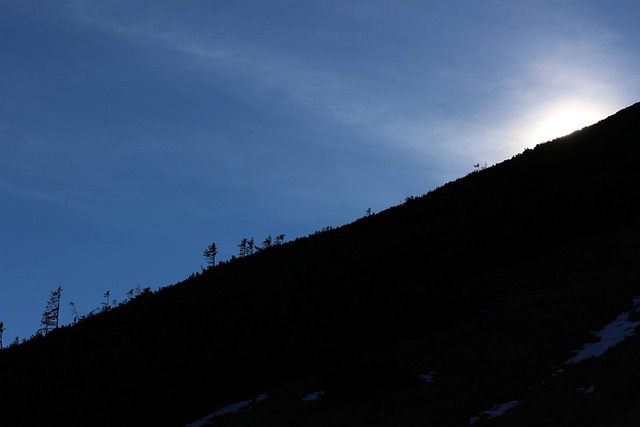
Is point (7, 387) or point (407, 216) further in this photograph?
point (407, 216)

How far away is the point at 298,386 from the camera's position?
16375 millimetres

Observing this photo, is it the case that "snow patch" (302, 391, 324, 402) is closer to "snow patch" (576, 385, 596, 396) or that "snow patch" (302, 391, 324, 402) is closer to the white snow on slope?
the white snow on slope

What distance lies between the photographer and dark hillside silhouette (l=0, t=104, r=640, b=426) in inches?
681

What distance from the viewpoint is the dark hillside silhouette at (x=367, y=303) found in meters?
17.3

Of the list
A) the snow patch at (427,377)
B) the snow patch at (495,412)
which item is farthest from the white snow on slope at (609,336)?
the snow patch at (427,377)

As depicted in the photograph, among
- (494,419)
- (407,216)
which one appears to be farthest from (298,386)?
(407,216)

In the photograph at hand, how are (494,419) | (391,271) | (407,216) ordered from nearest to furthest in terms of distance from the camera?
1. (494,419)
2. (391,271)
3. (407,216)

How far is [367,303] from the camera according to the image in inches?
782

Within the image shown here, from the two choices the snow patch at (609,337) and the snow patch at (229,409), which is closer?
the snow patch at (609,337)

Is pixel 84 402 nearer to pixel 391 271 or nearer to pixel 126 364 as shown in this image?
pixel 126 364

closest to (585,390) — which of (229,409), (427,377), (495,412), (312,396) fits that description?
(495,412)

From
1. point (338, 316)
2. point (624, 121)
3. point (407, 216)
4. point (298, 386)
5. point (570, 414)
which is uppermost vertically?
point (624, 121)

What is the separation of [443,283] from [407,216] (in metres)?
10.9

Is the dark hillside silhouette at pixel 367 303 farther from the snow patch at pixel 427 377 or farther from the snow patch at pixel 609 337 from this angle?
the snow patch at pixel 609 337
